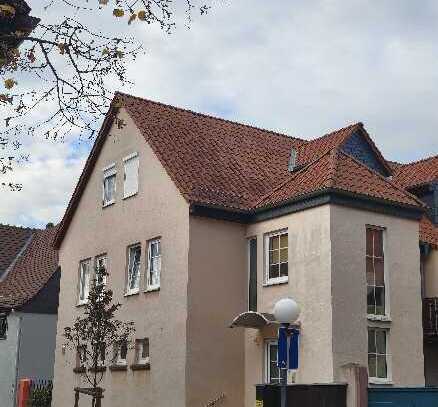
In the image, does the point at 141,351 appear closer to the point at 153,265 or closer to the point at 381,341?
the point at 153,265

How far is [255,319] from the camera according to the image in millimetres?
20266

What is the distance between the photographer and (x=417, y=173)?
2792cm

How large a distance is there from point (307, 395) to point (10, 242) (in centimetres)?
2945

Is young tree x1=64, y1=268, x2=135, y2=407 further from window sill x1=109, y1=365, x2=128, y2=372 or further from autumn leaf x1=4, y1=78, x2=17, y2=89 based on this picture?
autumn leaf x1=4, y1=78, x2=17, y2=89

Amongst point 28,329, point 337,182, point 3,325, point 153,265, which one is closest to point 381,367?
point 337,182

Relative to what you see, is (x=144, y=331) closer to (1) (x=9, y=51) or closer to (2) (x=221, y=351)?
(2) (x=221, y=351)

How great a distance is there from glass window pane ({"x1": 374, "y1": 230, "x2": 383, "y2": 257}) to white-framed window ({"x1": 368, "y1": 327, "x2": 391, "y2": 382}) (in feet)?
6.30

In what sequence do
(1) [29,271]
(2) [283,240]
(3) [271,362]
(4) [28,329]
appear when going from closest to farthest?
(3) [271,362] → (2) [283,240] → (4) [28,329] → (1) [29,271]

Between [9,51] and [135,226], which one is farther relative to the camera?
[135,226]

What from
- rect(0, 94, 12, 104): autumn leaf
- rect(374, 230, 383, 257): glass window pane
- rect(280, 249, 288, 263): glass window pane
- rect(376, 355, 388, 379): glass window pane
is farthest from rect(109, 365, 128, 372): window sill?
rect(0, 94, 12, 104): autumn leaf

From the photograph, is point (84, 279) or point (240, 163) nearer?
point (240, 163)

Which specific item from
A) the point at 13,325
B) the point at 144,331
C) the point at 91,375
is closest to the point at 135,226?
the point at 144,331

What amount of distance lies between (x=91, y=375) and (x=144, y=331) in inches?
137

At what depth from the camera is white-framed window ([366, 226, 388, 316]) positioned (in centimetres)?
2019
